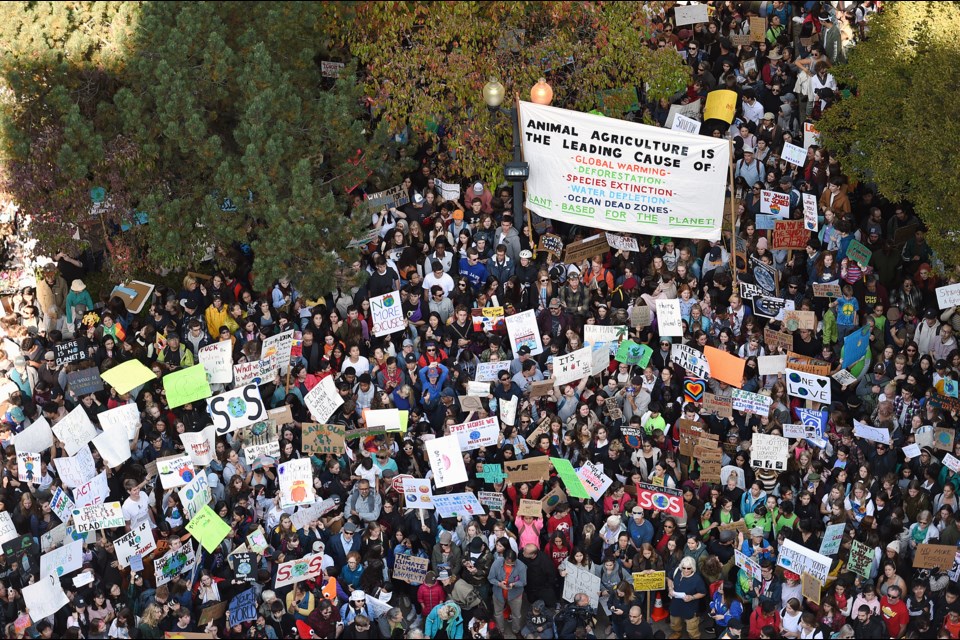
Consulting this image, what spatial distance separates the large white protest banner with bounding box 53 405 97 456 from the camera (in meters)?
21.1

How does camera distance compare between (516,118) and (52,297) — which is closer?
(516,118)

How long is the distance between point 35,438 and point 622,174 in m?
8.82

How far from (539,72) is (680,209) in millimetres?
2816

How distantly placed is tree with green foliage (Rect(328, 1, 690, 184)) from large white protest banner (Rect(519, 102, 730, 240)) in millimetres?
743

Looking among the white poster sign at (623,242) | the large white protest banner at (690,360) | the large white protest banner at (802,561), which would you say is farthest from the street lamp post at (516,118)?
the large white protest banner at (802,561)

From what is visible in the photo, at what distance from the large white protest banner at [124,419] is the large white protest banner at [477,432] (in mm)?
4174

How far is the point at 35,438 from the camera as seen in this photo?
21.2 m

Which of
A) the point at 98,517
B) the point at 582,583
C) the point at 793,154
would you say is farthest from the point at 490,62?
the point at 98,517

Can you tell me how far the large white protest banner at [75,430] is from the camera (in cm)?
2114

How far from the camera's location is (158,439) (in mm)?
21016

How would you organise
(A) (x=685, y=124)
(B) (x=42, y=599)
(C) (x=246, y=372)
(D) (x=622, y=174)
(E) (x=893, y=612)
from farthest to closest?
1. (A) (x=685, y=124)
2. (D) (x=622, y=174)
3. (C) (x=246, y=372)
4. (B) (x=42, y=599)
5. (E) (x=893, y=612)

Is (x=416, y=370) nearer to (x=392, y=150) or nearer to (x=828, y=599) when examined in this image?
(x=392, y=150)

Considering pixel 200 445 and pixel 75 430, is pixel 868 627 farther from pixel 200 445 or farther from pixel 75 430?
pixel 75 430

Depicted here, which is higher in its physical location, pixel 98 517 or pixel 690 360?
pixel 690 360
